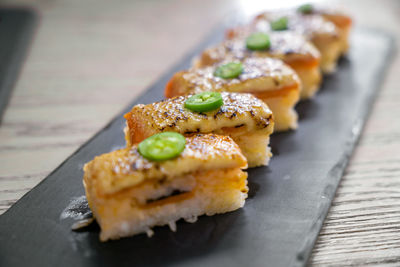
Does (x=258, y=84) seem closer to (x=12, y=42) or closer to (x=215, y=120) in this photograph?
(x=215, y=120)

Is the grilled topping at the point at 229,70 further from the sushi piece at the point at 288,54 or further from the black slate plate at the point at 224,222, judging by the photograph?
the black slate plate at the point at 224,222

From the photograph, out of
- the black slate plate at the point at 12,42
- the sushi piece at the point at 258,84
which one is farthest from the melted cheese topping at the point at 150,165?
the black slate plate at the point at 12,42

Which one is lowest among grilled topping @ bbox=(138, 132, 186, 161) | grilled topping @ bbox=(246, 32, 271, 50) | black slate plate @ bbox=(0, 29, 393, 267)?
black slate plate @ bbox=(0, 29, 393, 267)

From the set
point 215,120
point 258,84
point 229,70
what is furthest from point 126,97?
point 215,120

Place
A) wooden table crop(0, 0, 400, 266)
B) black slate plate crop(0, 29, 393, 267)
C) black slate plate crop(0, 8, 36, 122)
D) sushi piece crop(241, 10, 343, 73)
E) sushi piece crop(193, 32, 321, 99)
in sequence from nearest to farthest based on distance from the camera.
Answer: black slate plate crop(0, 29, 393, 267) → wooden table crop(0, 0, 400, 266) → sushi piece crop(193, 32, 321, 99) → black slate plate crop(0, 8, 36, 122) → sushi piece crop(241, 10, 343, 73)

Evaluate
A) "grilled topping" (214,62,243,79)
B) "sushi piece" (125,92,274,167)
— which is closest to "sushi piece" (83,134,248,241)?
"sushi piece" (125,92,274,167)

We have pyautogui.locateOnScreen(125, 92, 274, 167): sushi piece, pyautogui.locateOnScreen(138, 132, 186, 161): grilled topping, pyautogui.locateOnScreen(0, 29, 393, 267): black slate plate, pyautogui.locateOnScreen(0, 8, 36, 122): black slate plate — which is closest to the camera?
pyautogui.locateOnScreen(0, 29, 393, 267): black slate plate

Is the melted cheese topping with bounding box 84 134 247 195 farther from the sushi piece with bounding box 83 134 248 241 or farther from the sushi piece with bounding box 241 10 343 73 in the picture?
the sushi piece with bounding box 241 10 343 73
